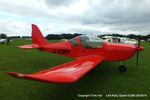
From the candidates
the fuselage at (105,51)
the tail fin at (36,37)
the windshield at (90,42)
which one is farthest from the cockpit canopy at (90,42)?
the tail fin at (36,37)

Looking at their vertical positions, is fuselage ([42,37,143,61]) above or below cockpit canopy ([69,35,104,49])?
below

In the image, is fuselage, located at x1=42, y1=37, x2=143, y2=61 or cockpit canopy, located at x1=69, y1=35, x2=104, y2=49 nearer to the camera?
fuselage, located at x1=42, y1=37, x2=143, y2=61

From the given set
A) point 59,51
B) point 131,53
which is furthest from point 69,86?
point 131,53

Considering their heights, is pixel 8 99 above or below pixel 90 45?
below

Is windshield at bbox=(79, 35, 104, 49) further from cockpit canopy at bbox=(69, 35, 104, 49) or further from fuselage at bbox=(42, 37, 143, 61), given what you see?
fuselage at bbox=(42, 37, 143, 61)

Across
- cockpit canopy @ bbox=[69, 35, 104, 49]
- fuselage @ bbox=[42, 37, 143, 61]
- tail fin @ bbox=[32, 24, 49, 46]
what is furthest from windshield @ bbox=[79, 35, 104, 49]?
tail fin @ bbox=[32, 24, 49, 46]

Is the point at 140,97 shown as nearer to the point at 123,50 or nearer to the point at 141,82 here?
the point at 141,82

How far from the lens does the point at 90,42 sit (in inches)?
204

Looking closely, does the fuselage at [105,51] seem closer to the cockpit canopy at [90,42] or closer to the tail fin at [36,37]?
the cockpit canopy at [90,42]

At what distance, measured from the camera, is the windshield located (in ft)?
16.5

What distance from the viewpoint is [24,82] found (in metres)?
3.99

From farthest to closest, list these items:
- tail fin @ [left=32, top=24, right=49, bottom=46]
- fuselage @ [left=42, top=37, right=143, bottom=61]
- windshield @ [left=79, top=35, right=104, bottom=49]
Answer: tail fin @ [left=32, top=24, right=49, bottom=46] → windshield @ [left=79, top=35, right=104, bottom=49] → fuselage @ [left=42, top=37, right=143, bottom=61]

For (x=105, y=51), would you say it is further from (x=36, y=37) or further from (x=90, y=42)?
(x=36, y=37)

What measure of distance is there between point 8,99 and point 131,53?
493 centimetres
